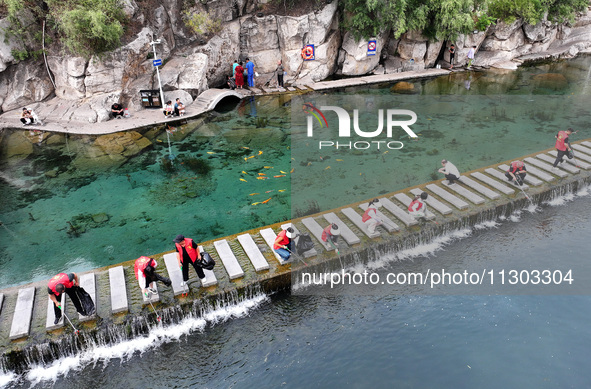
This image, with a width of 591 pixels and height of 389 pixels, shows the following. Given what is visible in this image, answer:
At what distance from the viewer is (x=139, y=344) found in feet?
31.2

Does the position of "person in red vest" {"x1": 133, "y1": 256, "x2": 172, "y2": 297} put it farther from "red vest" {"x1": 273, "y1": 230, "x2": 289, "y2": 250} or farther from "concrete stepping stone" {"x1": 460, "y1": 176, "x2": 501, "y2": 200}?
"concrete stepping stone" {"x1": 460, "y1": 176, "x2": 501, "y2": 200}

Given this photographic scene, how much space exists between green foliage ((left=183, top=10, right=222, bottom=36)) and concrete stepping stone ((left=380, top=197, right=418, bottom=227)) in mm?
16486

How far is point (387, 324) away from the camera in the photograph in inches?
382

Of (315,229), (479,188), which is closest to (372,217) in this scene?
(315,229)

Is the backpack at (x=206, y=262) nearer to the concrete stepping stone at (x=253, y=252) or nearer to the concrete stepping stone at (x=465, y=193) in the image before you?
the concrete stepping stone at (x=253, y=252)

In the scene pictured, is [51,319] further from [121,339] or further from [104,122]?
[104,122]

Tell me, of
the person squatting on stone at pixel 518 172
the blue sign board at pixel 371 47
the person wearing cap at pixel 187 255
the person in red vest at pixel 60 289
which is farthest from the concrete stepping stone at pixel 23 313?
the blue sign board at pixel 371 47

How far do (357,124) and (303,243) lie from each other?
11.0m

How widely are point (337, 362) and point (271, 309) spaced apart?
2273mm

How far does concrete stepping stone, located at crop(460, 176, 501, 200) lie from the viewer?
1337cm

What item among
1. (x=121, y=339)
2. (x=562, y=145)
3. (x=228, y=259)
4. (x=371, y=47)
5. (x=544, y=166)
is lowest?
(x=121, y=339)

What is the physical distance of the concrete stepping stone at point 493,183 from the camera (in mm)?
13625

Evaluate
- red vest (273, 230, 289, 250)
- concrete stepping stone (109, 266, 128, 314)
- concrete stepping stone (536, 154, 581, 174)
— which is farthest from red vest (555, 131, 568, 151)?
concrete stepping stone (109, 266, 128, 314)

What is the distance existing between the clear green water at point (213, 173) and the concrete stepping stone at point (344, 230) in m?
1.26
